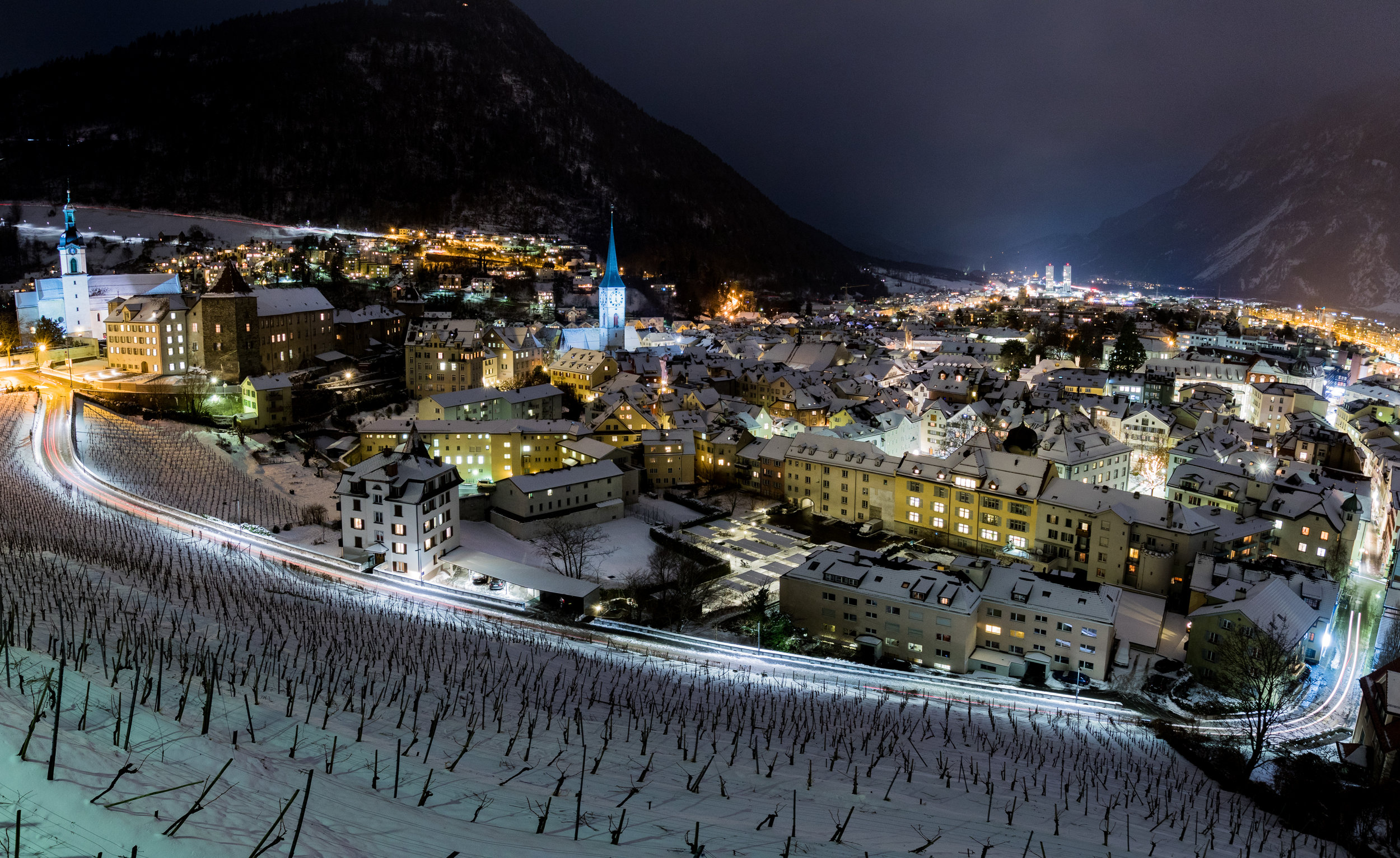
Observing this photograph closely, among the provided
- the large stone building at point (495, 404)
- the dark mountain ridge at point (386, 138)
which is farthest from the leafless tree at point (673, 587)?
the dark mountain ridge at point (386, 138)

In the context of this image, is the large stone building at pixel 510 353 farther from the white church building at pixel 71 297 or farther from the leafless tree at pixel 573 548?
the leafless tree at pixel 573 548

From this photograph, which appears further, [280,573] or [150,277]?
[150,277]

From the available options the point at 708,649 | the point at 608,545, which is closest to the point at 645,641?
the point at 708,649

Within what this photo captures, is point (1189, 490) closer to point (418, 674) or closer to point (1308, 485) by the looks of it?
point (1308, 485)

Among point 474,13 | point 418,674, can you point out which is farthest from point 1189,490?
point 474,13

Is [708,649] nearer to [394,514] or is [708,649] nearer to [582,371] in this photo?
[394,514]
